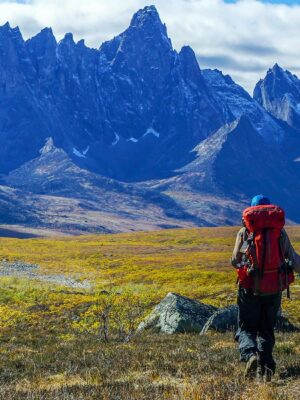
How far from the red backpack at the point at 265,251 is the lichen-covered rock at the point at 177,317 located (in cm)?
1467

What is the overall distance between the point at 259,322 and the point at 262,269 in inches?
55.0

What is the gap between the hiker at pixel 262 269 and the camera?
12.5 meters

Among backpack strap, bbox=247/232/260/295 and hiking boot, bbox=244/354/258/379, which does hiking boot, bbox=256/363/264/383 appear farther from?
backpack strap, bbox=247/232/260/295

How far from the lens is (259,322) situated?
13352 mm

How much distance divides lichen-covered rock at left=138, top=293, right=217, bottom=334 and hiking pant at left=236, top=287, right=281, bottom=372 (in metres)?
13.5

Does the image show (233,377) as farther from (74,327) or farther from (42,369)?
(74,327)

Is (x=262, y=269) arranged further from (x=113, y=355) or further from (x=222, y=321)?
(x=222, y=321)

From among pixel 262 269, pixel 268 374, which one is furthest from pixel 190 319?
pixel 262 269

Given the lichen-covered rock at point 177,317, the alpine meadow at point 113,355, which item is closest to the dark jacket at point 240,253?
the alpine meadow at point 113,355

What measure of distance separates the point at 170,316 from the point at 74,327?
829 cm

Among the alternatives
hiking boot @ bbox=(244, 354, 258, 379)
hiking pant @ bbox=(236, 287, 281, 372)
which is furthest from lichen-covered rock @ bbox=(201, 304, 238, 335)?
hiking boot @ bbox=(244, 354, 258, 379)

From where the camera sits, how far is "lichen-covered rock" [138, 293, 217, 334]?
90.1 feet

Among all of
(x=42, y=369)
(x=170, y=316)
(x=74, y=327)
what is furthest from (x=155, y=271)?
(x=42, y=369)

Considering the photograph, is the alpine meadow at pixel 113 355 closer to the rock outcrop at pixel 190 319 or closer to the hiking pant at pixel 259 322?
the hiking pant at pixel 259 322
